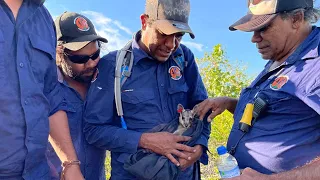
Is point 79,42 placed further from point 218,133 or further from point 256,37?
point 218,133

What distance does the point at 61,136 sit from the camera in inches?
94.6

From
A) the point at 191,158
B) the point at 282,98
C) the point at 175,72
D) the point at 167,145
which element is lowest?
the point at 191,158

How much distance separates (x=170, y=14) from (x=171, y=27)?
0.16 metres

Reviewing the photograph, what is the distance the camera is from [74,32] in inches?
127

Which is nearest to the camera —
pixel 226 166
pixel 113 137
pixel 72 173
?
pixel 226 166

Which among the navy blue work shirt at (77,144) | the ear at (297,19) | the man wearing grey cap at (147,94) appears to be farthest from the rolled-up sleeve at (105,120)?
the ear at (297,19)

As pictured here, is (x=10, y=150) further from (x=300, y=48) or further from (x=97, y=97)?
(x=300, y=48)

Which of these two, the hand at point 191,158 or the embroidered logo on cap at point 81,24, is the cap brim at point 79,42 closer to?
the embroidered logo on cap at point 81,24

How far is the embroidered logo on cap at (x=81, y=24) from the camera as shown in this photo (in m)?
3.26

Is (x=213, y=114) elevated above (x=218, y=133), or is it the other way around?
(x=213, y=114)

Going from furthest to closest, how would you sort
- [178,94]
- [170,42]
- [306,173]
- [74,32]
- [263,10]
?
[74,32] < [178,94] < [170,42] < [263,10] < [306,173]

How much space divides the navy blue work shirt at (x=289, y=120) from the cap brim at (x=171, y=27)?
0.74 m

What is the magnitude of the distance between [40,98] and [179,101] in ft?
3.85

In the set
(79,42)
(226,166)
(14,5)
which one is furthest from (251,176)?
(79,42)
